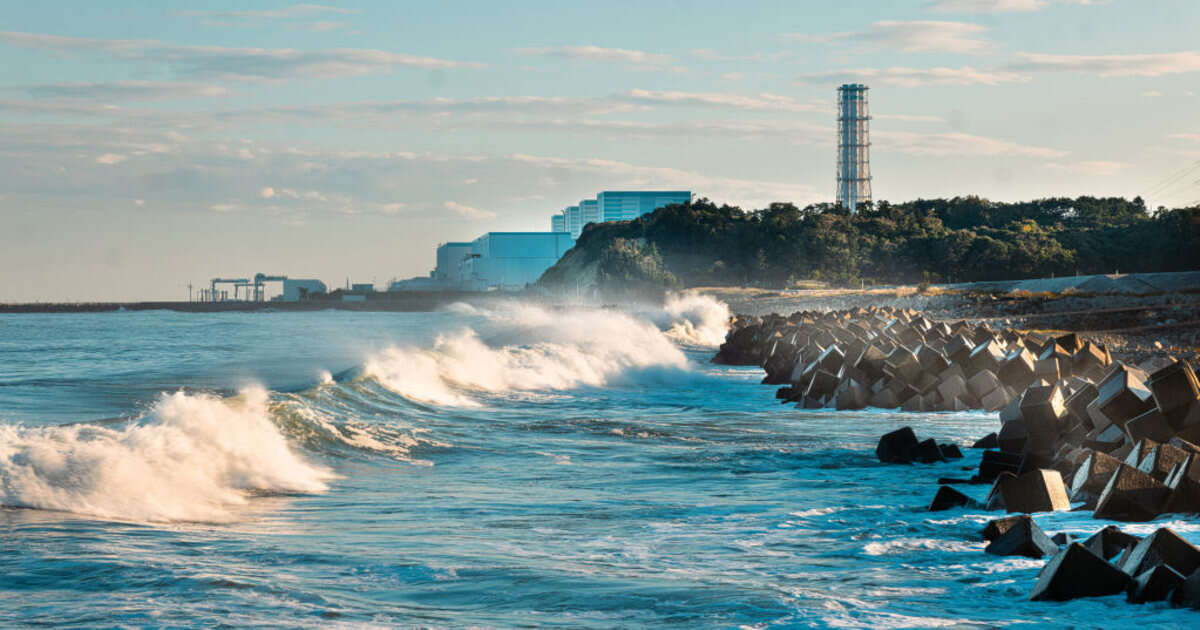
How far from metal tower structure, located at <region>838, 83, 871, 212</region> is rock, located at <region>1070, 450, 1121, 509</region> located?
567 feet

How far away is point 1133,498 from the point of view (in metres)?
9.02

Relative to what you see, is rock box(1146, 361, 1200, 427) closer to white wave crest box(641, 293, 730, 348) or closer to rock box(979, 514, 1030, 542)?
rock box(979, 514, 1030, 542)

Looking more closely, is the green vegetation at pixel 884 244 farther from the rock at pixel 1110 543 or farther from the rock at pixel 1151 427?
the rock at pixel 1110 543

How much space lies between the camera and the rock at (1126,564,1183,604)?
661 centimetres

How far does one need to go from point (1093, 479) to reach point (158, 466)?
8802 millimetres

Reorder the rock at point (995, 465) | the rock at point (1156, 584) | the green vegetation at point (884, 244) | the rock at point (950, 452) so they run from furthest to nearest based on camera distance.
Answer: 1. the green vegetation at point (884, 244)
2. the rock at point (950, 452)
3. the rock at point (995, 465)
4. the rock at point (1156, 584)

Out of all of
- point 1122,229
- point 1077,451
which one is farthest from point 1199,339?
point 1122,229

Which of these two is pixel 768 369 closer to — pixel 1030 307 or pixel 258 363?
pixel 258 363

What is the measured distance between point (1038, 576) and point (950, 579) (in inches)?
22.0

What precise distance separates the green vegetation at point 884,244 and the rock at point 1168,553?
332ft

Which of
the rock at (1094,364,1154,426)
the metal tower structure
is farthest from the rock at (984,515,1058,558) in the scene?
the metal tower structure

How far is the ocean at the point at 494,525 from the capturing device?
274 inches

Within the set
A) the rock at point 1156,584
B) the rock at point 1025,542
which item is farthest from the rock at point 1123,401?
the rock at point 1156,584

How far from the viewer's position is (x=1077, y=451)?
37.9 ft
